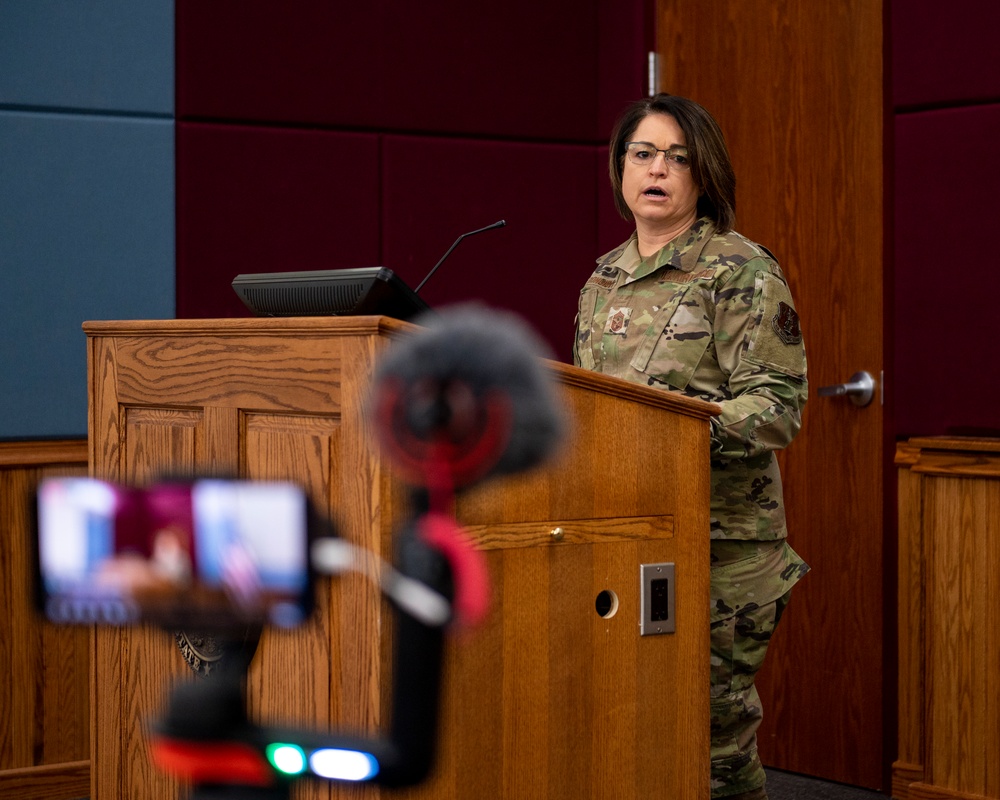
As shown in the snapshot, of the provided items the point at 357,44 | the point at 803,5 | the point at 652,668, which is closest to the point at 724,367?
the point at 652,668

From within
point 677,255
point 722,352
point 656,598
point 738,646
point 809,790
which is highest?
point 677,255

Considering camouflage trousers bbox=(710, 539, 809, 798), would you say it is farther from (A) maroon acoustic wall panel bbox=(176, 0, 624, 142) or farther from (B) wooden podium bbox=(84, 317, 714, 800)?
(A) maroon acoustic wall panel bbox=(176, 0, 624, 142)

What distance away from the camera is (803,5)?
2.79m

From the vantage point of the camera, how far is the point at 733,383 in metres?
1.65

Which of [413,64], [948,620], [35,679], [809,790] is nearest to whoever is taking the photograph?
[948,620]

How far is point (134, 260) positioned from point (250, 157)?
1.19 ft

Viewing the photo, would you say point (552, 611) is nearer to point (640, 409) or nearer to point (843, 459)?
point (640, 409)

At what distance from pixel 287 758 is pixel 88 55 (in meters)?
2.46

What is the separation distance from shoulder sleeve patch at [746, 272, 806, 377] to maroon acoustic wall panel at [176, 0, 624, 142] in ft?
5.04

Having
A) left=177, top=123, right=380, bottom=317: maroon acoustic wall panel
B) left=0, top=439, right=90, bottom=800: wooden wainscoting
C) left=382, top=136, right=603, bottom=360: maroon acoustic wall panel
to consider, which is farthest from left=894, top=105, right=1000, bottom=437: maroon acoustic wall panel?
left=0, top=439, right=90, bottom=800: wooden wainscoting

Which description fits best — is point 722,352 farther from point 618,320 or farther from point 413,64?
point 413,64

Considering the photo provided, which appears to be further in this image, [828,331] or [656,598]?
[828,331]

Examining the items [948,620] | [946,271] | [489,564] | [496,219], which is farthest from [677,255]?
[496,219]

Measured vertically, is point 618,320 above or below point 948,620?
above
